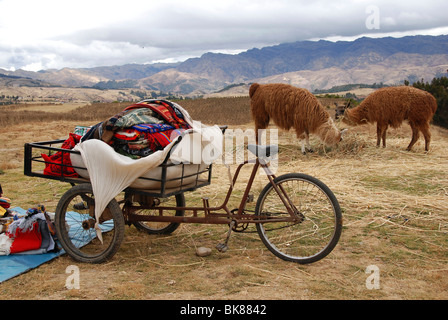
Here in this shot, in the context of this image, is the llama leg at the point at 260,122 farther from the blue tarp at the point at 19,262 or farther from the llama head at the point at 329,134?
the blue tarp at the point at 19,262

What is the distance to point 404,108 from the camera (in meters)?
9.09

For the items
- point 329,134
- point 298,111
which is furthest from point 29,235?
point 329,134

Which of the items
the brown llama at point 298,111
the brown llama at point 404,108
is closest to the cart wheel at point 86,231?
the brown llama at point 298,111

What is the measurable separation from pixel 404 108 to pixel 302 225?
20.2ft

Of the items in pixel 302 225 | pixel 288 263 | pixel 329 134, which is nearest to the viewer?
pixel 288 263

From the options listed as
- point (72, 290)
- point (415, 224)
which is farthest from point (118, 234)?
point (415, 224)

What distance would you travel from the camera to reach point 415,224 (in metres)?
4.42

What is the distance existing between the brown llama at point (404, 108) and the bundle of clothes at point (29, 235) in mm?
8220

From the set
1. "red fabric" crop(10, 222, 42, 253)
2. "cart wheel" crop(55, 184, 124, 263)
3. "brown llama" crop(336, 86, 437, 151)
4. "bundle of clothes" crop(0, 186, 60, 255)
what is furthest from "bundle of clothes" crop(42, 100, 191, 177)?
"brown llama" crop(336, 86, 437, 151)

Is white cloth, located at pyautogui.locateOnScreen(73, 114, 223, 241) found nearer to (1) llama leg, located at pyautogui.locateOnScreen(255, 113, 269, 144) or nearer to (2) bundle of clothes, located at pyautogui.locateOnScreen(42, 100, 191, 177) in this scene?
(2) bundle of clothes, located at pyautogui.locateOnScreen(42, 100, 191, 177)

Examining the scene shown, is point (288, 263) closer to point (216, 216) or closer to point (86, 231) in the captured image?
point (216, 216)

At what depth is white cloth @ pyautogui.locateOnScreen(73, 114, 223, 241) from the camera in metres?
3.32

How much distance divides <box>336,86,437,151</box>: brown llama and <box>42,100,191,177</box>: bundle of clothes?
704 cm

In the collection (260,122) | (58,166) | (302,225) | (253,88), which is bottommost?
(302,225)
